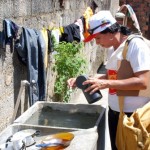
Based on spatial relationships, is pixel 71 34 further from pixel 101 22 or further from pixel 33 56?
pixel 101 22

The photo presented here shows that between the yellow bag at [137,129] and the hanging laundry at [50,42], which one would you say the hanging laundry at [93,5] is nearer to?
the hanging laundry at [50,42]

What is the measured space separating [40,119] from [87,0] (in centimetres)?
423

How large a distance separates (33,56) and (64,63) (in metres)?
1.12

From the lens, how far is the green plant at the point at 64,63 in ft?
14.4

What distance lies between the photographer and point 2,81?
316cm

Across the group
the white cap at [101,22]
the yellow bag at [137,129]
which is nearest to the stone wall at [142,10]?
the white cap at [101,22]

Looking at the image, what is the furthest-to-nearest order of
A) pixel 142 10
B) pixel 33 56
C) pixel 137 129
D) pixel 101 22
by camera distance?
1. pixel 142 10
2. pixel 33 56
3. pixel 101 22
4. pixel 137 129

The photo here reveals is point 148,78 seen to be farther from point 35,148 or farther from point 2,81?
point 2,81

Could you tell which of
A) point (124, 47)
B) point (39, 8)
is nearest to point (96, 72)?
point (39, 8)

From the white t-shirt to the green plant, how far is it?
1.68 metres

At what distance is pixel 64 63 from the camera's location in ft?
14.7

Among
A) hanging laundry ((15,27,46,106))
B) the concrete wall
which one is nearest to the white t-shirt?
hanging laundry ((15,27,46,106))

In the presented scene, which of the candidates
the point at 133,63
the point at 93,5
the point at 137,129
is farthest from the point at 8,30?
the point at 93,5

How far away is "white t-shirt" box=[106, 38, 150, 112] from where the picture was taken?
7.69 ft
